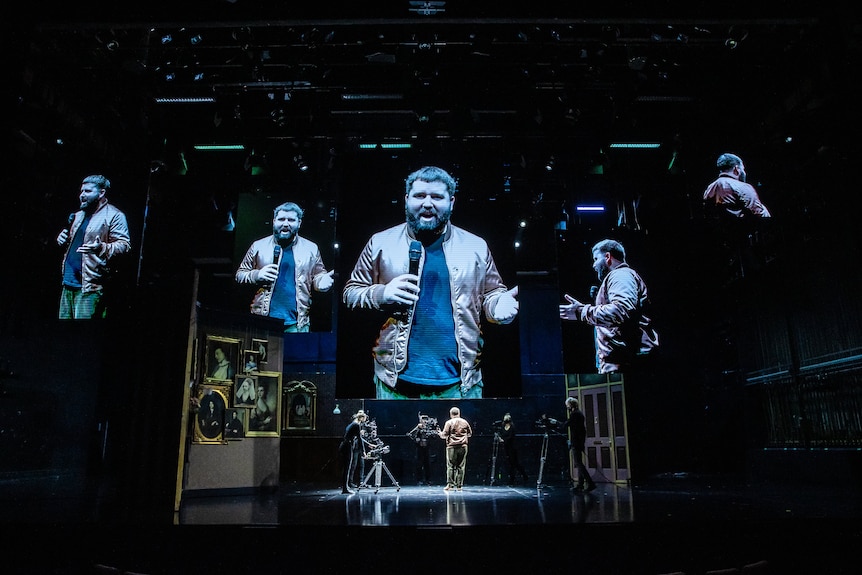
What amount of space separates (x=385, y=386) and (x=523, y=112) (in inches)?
188

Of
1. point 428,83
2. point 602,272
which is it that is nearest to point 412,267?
point 428,83

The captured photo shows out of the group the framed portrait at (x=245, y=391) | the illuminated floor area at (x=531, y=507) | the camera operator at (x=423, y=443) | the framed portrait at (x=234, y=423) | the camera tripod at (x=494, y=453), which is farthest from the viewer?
the camera tripod at (x=494, y=453)

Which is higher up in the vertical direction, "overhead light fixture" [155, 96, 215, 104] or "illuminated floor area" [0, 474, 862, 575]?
"overhead light fixture" [155, 96, 215, 104]

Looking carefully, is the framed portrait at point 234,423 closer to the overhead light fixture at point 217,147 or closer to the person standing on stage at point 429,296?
the person standing on stage at point 429,296

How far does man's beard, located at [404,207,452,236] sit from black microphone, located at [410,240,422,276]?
200 millimetres

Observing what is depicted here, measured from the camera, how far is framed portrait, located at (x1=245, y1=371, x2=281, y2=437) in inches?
325

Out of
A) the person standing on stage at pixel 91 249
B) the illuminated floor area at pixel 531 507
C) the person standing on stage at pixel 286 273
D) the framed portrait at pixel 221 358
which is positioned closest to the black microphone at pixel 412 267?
the person standing on stage at pixel 286 273

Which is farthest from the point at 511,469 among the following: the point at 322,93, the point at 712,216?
the point at 322,93

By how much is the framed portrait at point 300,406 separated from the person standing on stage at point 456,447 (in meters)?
3.63

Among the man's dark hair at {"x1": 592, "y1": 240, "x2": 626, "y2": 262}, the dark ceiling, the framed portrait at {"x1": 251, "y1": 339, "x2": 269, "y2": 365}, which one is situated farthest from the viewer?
the man's dark hair at {"x1": 592, "y1": 240, "x2": 626, "y2": 262}

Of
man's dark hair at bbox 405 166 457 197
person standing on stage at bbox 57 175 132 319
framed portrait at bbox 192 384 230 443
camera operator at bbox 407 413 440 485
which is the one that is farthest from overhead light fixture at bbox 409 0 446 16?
camera operator at bbox 407 413 440 485

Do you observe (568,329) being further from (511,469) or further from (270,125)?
(270,125)

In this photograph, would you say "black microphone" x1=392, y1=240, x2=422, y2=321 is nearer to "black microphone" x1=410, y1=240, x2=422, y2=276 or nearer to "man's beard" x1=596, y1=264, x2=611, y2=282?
"black microphone" x1=410, y1=240, x2=422, y2=276

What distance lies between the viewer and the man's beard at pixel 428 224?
8.96m
